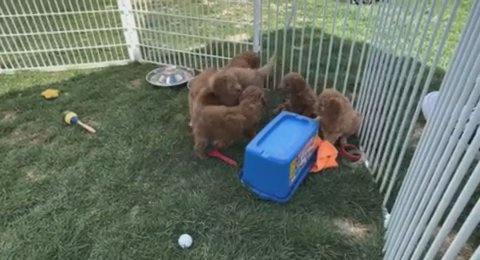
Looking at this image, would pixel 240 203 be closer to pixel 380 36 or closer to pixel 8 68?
pixel 380 36

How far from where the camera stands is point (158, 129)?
2410mm

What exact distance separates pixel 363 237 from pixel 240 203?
1.97 ft

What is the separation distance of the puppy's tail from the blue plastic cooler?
0.55 m

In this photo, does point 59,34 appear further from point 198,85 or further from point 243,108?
point 243,108

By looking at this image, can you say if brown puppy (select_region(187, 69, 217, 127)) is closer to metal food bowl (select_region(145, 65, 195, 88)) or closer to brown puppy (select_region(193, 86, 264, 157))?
brown puppy (select_region(193, 86, 264, 157))

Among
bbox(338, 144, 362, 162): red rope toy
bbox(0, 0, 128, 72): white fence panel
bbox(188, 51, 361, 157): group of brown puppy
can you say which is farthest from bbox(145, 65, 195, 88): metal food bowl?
bbox(338, 144, 362, 162): red rope toy

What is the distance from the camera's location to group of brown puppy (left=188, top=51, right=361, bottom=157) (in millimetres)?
2031

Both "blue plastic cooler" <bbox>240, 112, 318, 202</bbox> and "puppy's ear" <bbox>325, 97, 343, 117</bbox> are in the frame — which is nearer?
"blue plastic cooler" <bbox>240, 112, 318, 202</bbox>

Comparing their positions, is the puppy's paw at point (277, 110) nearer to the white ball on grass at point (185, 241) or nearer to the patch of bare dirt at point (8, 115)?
the white ball on grass at point (185, 241)

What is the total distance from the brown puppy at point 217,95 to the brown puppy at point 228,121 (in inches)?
2.0

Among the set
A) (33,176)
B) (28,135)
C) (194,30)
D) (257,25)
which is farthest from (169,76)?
(33,176)

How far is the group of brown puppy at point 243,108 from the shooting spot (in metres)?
2.03

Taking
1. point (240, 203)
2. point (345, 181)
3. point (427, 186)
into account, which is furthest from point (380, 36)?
point (240, 203)

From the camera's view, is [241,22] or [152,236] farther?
[241,22]
